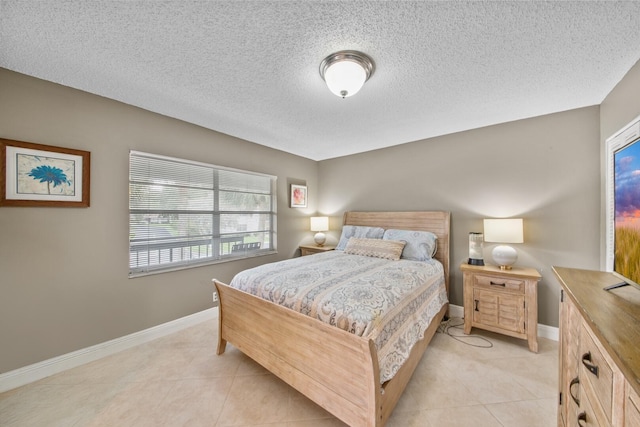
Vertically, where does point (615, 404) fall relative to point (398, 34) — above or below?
below

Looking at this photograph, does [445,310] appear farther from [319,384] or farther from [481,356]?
[319,384]

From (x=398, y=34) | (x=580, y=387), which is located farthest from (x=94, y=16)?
(x=580, y=387)

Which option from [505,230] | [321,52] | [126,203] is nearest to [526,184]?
[505,230]

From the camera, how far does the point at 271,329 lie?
1771mm

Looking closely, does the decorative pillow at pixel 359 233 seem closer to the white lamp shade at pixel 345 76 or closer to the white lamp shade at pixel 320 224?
the white lamp shade at pixel 320 224

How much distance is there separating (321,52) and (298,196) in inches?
111

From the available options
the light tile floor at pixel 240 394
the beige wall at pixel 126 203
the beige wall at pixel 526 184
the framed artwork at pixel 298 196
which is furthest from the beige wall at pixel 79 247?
the beige wall at pixel 526 184

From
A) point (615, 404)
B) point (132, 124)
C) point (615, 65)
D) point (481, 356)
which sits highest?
point (615, 65)

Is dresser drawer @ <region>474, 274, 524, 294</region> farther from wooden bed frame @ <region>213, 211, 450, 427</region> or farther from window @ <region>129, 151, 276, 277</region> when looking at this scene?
window @ <region>129, 151, 276, 277</region>

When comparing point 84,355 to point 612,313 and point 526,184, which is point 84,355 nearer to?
point 612,313

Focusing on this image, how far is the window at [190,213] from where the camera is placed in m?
2.47

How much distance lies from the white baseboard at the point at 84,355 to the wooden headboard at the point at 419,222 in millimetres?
2768

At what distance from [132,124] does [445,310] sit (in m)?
4.09

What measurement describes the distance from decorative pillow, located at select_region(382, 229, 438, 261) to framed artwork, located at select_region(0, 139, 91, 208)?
3.43 m
